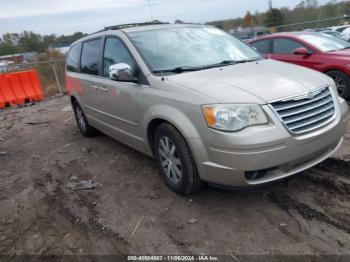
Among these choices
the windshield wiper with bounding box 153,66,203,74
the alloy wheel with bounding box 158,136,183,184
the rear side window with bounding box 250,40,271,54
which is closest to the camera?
the alloy wheel with bounding box 158,136,183,184

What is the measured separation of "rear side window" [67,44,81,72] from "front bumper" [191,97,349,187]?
3.68 meters

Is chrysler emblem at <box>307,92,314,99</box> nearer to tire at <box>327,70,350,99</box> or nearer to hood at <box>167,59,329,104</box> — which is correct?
hood at <box>167,59,329,104</box>

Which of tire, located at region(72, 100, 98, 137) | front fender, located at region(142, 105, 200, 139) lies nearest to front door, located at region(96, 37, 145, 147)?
front fender, located at region(142, 105, 200, 139)

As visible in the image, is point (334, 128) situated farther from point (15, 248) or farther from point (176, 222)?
point (15, 248)

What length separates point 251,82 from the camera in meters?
3.31

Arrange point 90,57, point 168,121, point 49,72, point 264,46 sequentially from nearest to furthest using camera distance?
point 168,121 < point 90,57 < point 264,46 < point 49,72

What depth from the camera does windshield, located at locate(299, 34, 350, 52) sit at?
720 centimetres

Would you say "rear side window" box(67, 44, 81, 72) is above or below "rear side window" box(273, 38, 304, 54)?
above

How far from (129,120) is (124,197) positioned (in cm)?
97

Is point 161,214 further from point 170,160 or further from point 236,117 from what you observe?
point 236,117

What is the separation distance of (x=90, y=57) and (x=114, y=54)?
1.05 meters

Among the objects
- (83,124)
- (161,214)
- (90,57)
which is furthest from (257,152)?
(83,124)

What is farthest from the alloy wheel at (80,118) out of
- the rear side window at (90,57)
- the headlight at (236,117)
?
the headlight at (236,117)

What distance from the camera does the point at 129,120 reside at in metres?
4.23
